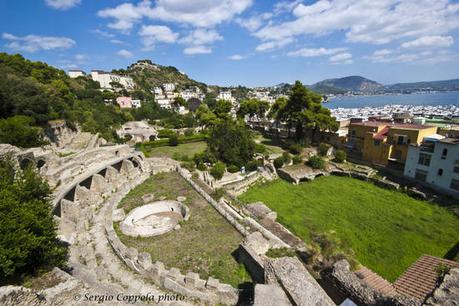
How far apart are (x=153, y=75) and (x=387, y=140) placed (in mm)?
124433

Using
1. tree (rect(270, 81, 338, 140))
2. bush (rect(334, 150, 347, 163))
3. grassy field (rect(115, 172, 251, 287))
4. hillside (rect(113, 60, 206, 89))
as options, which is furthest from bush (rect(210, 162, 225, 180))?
hillside (rect(113, 60, 206, 89))

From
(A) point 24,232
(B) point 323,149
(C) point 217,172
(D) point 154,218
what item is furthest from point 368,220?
(A) point 24,232

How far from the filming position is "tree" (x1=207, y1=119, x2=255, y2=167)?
26.0 metres

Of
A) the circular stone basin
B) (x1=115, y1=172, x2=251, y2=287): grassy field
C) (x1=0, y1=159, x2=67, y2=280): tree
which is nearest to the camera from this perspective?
(x1=0, y1=159, x2=67, y2=280): tree

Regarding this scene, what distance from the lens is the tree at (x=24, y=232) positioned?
671cm

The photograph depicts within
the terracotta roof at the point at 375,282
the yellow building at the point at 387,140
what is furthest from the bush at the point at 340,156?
the terracotta roof at the point at 375,282

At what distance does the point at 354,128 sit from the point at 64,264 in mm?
31119

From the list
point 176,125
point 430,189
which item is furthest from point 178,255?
point 176,125

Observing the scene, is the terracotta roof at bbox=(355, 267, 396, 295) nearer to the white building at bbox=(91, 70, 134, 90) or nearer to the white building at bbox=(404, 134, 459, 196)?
the white building at bbox=(404, 134, 459, 196)

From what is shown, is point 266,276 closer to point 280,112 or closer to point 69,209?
point 69,209

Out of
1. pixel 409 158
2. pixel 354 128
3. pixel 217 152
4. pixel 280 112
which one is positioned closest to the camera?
pixel 409 158

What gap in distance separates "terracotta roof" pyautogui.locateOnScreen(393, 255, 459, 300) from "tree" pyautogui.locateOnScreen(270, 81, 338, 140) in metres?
22.5

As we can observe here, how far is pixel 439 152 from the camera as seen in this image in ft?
62.7

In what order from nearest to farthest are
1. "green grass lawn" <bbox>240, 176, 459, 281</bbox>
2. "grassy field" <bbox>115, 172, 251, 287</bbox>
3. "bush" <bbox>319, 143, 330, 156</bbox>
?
1. "grassy field" <bbox>115, 172, 251, 287</bbox>
2. "green grass lawn" <bbox>240, 176, 459, 281</bbox>
3. "bush" <bbox>319, 143, 330, 156</bbox>
